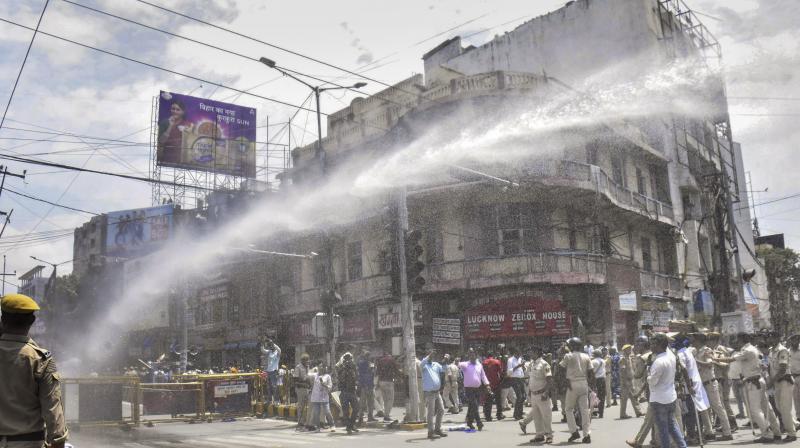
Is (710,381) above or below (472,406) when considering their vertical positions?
above

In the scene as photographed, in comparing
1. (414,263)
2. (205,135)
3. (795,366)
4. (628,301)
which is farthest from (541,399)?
(205,135)

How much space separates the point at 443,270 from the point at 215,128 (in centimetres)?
1892

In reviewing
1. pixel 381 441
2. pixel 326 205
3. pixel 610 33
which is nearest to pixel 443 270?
pixel 326 205

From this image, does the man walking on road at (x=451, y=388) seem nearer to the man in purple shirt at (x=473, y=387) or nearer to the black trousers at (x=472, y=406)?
the man in purple shirt at (x=473, y=387)

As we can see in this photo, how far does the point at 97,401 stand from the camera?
48.0 feet

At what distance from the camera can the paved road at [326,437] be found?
36.1ft

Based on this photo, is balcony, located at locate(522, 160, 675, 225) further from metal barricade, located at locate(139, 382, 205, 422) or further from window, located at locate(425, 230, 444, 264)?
metal barricade, located at locate(139, 382, 205, 422)

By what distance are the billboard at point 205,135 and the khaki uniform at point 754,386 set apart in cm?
3087

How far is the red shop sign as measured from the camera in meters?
22.9

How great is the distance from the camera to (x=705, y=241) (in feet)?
120

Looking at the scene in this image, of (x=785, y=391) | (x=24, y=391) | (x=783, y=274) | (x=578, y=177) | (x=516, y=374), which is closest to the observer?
(x=24, y=391)

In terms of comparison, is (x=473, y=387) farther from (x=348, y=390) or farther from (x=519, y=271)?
(x=519, y=271)

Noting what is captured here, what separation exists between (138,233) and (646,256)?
42.6 metres

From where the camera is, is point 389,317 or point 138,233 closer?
point 389,317
